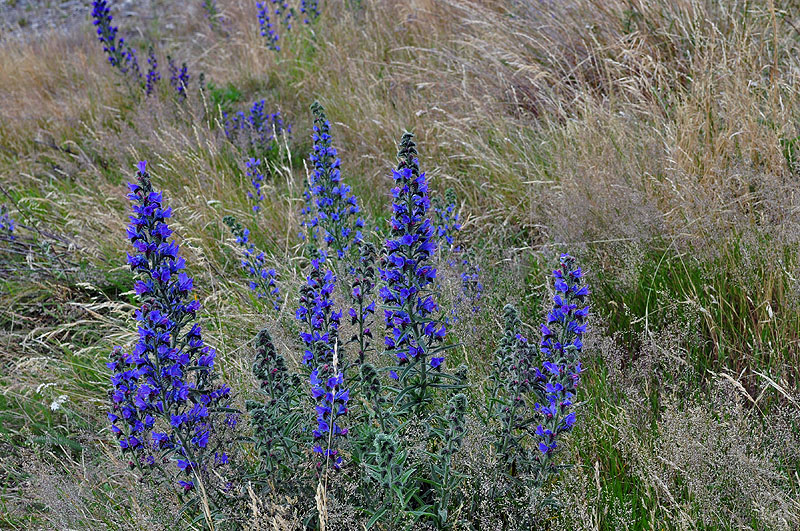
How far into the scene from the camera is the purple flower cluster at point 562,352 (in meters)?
1.93

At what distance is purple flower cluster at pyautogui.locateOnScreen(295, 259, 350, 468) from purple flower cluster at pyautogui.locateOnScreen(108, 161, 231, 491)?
1.08 feet

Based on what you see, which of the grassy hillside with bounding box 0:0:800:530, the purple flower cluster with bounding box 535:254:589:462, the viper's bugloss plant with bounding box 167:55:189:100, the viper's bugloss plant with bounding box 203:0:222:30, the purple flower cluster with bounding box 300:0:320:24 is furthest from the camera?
the viper's bugloss plant with bounding box 203:0:222:30

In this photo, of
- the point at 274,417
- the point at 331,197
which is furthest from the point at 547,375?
the point at 331,197

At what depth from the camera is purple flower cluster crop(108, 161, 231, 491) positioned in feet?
6.33

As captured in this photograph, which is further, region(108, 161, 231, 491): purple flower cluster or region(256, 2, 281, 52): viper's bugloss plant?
region(256, 2, 281, 52): viper's bugloss plant

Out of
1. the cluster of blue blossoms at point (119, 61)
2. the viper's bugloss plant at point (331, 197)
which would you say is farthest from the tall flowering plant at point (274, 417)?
the cluster of blue blossoms at point (119, 61)

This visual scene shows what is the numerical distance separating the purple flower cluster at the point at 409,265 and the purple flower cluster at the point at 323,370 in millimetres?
203

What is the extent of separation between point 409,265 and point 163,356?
2.62 ft

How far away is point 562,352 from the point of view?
1.96 metres

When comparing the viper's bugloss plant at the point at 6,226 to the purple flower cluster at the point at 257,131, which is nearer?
the viper's bugloss plant at the point at 6,226

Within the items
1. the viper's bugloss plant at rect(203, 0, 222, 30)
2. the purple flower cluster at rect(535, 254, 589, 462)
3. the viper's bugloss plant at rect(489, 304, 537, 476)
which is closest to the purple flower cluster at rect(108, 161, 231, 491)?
the viper's bugloss plant at rect(489, 304, 537, 476)

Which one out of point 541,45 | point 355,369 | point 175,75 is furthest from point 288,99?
point 355,369

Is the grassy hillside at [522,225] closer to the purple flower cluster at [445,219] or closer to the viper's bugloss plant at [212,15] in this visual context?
the purple flower cluster at [445,219]

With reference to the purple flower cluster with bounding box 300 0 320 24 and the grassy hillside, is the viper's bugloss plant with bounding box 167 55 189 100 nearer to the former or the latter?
the grassy hillside
